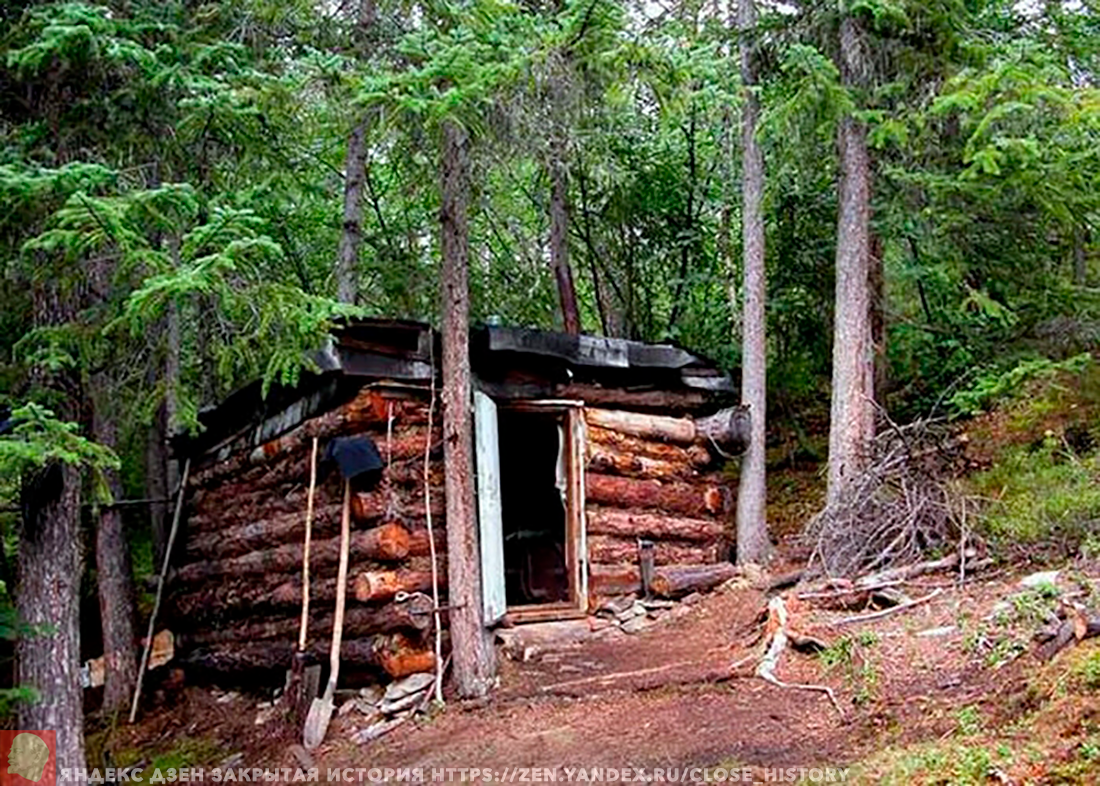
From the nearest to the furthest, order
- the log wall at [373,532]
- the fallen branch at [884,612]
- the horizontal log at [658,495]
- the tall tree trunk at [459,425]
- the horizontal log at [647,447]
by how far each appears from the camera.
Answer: the fallen branch at [884,612]
the tall tree trunk at [459,425]
the log wall at [373,532]
the horizontal log at [658,495]
the horizontal log at [647,447]

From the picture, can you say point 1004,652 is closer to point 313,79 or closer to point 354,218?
point 313,79

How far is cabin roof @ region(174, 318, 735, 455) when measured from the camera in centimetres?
809

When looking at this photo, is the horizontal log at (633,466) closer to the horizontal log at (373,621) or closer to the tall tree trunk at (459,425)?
the tall tree trunk at (459,425)

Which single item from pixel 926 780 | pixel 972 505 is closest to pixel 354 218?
pixel 972 505

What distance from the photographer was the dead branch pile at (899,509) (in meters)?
7.88

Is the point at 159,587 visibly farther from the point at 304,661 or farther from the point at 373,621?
the point at 373,621

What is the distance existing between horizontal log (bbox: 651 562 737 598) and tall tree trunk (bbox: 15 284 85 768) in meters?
5.49

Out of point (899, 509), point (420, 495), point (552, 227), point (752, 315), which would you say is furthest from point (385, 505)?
point (552, 227)

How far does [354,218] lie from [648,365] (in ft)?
13.6

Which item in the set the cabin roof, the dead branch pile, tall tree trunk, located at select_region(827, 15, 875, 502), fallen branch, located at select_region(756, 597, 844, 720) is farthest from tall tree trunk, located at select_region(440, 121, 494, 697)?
tall tree trunk, located at select_region(827, 15, 875, 502)

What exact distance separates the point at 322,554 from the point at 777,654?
14.0ft

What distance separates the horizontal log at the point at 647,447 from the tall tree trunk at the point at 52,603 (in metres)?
5.05

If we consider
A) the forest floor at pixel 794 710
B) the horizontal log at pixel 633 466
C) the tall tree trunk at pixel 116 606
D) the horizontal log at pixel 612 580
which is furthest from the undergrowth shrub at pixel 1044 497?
the tall tree trunk at pixel 116 606

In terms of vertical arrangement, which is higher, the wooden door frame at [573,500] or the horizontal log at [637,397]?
the horizontal log at [637,397]
